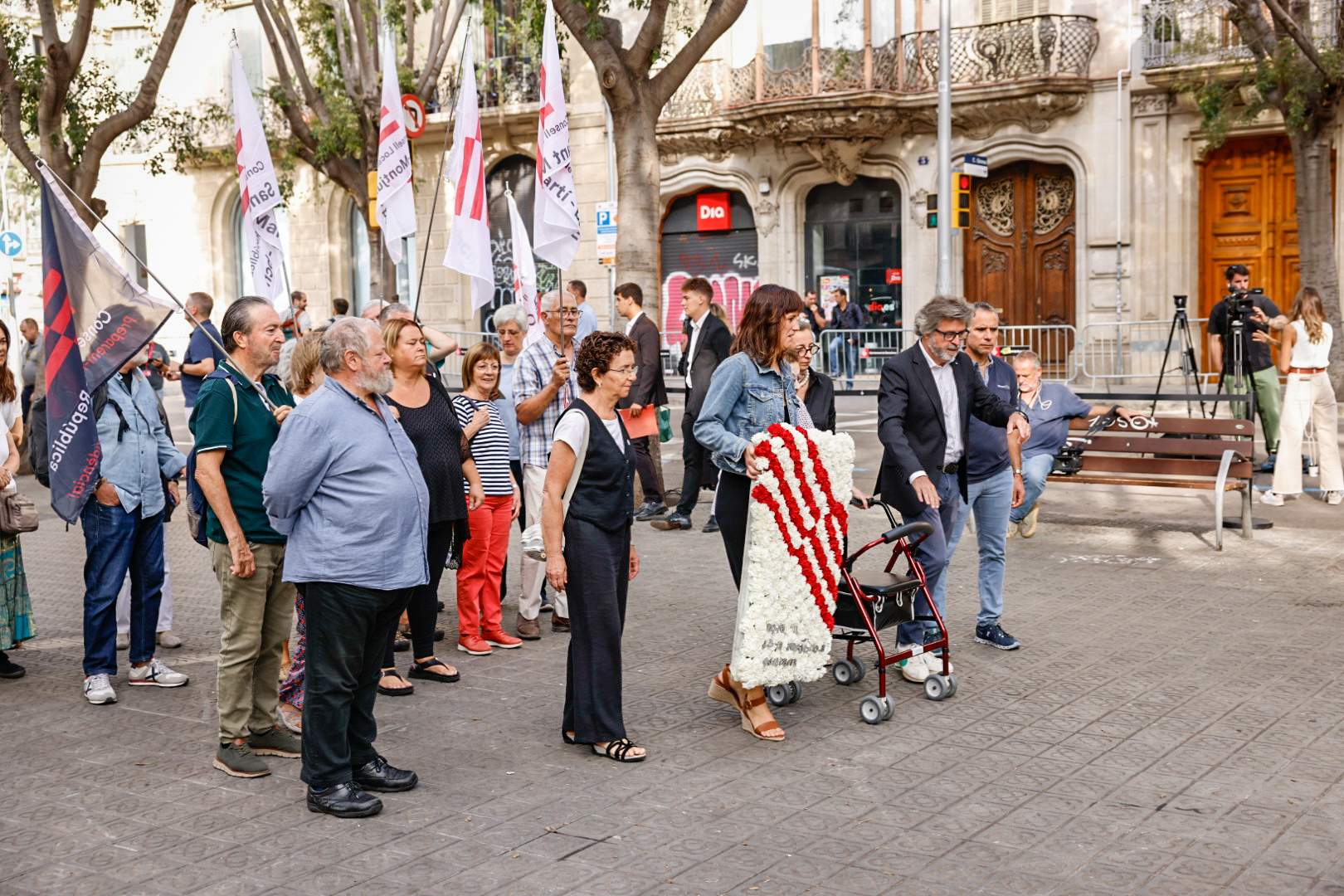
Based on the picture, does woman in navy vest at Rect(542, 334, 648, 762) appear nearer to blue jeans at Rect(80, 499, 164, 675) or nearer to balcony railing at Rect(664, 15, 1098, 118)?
blue jeans at Rect(80, 499, 164, 675)

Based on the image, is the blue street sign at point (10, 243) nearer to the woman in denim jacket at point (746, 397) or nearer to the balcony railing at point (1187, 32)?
the balcony railing at point (1187, 32)

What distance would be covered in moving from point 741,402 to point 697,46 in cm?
746

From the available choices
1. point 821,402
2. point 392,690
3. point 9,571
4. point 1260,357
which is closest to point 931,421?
point 821,402

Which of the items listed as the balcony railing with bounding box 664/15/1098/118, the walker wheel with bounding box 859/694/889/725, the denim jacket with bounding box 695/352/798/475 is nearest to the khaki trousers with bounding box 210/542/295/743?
the denim jacket with bounding box 695/352/798/475

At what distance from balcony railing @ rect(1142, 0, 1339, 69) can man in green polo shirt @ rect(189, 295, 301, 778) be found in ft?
70.5

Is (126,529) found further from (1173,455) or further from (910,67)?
(910,67)

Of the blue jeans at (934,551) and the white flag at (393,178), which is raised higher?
the white flag at (393,178)

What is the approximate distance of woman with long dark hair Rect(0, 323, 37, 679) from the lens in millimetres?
7379

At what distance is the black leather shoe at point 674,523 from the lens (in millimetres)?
11742

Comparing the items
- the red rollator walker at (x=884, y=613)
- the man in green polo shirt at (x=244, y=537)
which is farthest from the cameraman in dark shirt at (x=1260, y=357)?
the man in green polo shirt at (x=244, y=537)

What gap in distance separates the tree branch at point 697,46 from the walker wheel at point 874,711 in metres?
7.99

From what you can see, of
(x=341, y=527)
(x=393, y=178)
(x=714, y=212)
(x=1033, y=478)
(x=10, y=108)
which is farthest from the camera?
(x=714, y=212)

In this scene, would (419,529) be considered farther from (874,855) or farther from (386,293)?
(386,293)

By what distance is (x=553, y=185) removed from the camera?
950 cm
